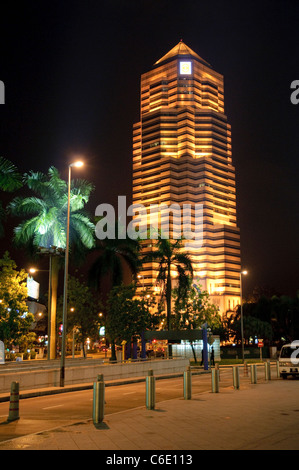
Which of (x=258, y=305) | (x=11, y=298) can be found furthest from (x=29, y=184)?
(x=258, y=305)

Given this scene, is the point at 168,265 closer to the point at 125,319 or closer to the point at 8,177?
the point at 125,319

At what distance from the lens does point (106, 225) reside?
44500 mm

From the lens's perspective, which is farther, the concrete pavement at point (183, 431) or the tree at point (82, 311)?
the tree at point (82, 311)

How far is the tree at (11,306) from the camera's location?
35844 millimetres

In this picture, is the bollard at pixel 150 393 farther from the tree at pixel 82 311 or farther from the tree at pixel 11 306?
the tree at pixel 82 311

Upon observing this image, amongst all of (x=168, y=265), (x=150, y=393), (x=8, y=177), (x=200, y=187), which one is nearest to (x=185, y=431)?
(x=150, y=393)

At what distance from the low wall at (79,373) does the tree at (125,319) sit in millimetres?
8476

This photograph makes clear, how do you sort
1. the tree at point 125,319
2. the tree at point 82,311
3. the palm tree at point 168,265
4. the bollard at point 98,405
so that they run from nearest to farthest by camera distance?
1. the bollard at point 98,405
2. the tree at point 125,319
3. the palm tree at point 168,265
4. the tree at point 82,311

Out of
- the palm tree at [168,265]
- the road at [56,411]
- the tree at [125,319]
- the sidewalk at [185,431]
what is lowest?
the road at [56,411]

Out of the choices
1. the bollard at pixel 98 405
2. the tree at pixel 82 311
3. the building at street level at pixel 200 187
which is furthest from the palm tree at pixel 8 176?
the building at street level at pixel 200 187

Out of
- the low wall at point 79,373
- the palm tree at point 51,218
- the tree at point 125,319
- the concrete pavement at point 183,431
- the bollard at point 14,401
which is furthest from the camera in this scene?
the tree at point 125,319

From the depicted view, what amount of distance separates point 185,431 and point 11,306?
28.3 metres
